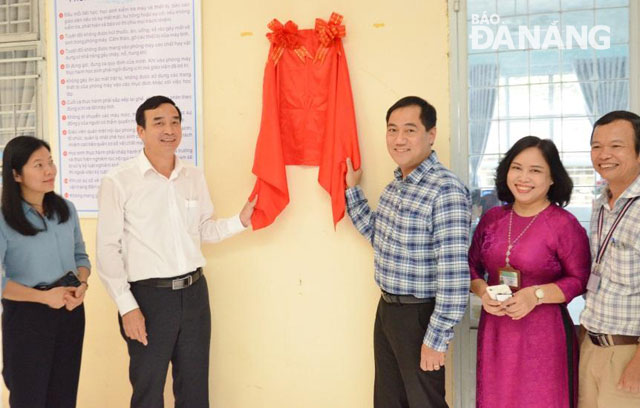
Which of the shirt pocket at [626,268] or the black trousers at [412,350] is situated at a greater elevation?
the shirt pocket at [626,268]

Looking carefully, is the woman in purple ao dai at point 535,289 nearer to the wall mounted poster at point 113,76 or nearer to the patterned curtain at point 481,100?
the patterned curtain at point 481,100

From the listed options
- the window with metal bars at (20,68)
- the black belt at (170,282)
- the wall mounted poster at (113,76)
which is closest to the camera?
the black belt at (170,282)

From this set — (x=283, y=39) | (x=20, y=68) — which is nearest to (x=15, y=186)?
(x=20, y=68)

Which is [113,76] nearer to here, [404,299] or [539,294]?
[404,299]

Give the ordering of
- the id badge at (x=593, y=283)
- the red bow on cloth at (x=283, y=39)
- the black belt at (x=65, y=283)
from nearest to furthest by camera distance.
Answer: the id badge at (x=593, y=283) → the black belt at (x=65, y=283) → the red bow on cloth at (x=283, y=39)

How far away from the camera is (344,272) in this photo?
245 cm

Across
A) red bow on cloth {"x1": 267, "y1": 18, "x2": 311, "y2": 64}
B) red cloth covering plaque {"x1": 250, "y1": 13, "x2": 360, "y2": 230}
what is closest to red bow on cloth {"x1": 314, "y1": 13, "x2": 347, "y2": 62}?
red cloth covering plaque {"x1": 250, "y1": 13, "x2": 360, "y2": 230}

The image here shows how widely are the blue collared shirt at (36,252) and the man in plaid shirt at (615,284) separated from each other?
6.54ft

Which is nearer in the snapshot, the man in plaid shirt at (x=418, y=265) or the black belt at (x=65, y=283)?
the man in plaid shirt at (x=418, y=265)

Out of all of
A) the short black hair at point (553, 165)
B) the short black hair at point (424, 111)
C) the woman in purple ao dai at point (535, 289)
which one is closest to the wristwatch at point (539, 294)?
the woman in purple ao dai at point (535, 289)

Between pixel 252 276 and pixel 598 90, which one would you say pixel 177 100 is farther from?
pixel 598 90

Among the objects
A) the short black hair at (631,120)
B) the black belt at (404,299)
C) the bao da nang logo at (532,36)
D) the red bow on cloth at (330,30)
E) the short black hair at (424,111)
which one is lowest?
the black belt at (404,299)

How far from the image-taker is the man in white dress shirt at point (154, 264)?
2.09 metres

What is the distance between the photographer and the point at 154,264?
83.4 inches
